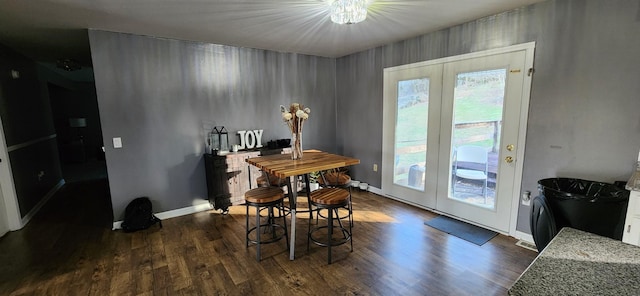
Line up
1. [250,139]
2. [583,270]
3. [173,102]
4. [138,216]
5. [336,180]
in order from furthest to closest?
[250,139], [173,102], [138,216], [336,180], [583,270]

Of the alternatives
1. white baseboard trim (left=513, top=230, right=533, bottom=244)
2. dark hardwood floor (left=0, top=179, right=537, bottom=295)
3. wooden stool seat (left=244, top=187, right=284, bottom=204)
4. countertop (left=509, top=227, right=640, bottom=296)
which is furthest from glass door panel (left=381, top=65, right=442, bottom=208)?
countertop (left=509, top=227, right=640, bottom=296)

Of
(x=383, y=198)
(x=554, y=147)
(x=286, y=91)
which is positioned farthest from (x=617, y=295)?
(x=286, y=91)

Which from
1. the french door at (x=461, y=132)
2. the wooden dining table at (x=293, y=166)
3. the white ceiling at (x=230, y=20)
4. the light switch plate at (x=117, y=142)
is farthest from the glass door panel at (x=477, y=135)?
the light switch plate at (x=117, y=142)

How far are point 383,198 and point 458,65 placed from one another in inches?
85.7

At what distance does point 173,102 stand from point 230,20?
145cm

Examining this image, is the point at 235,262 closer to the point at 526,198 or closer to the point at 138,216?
the point at 138,216

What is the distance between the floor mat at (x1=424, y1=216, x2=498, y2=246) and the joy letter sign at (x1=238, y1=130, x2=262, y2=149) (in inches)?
105

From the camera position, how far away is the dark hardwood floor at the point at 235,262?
2205 millimetres

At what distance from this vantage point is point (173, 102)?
361 cm

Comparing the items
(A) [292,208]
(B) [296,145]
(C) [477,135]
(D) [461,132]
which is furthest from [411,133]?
(A) [292,208]

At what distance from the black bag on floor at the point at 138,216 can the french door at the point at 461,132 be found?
3.36 meters

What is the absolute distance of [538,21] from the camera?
257cm

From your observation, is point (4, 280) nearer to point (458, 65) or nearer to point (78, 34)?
point (78, 34)

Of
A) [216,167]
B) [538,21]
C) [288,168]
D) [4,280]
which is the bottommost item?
[4,280]
